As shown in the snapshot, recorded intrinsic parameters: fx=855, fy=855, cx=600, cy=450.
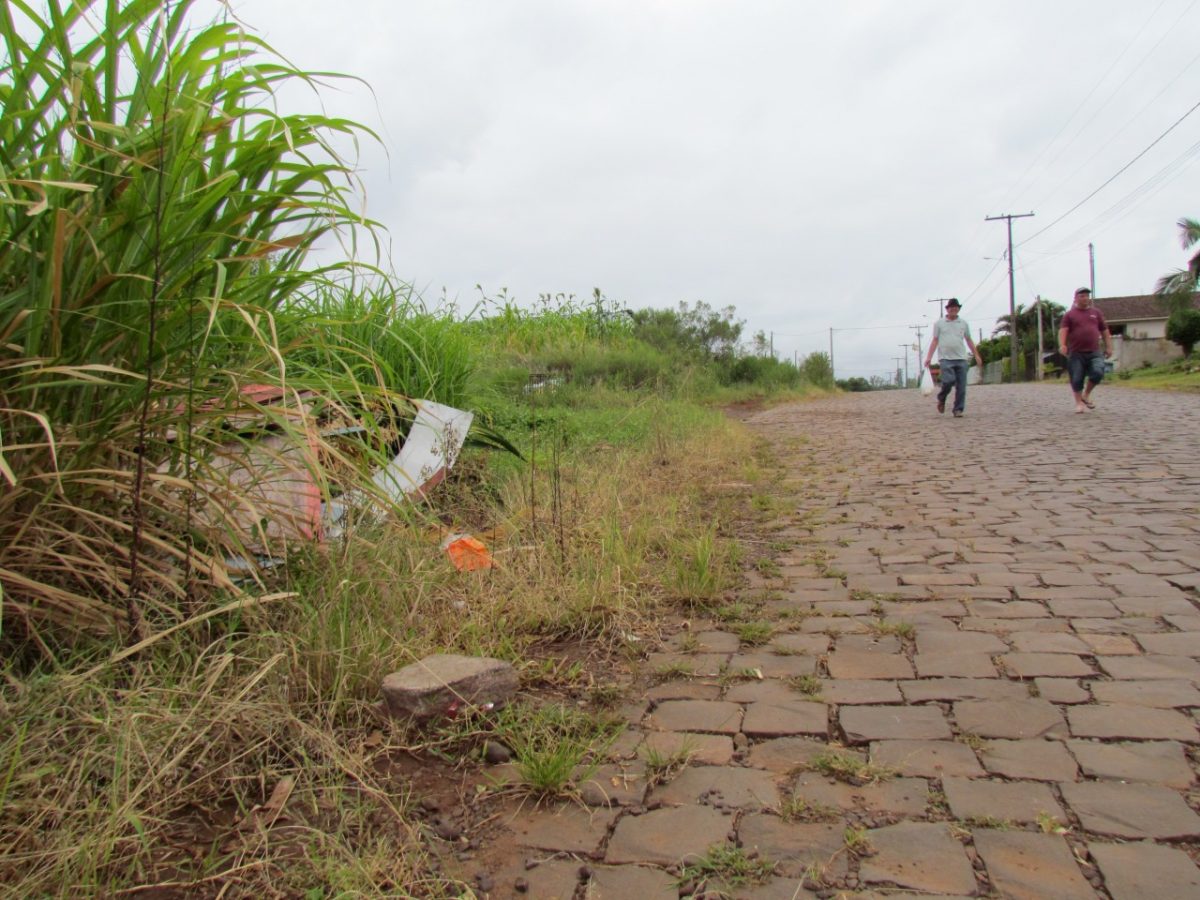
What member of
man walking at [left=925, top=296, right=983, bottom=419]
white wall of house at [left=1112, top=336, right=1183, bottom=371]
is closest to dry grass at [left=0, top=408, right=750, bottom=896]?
man walking at [left=925, top=296, right=983, bottom=419]

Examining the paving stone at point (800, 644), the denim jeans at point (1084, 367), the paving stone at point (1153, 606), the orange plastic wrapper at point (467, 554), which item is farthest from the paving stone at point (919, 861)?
the denim jeans at point (1084, 367)

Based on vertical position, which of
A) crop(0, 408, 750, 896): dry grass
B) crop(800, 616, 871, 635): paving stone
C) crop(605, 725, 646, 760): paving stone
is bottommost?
crop(800, 616, 871, 635): paving stone

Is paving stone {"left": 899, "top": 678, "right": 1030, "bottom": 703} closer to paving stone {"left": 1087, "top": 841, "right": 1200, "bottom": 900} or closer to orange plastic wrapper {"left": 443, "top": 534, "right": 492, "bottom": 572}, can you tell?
paving stone {"left": 1087, "top": 841, "right": 1200, "bottom": 900}

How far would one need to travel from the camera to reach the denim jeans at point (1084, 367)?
1270 centimetres

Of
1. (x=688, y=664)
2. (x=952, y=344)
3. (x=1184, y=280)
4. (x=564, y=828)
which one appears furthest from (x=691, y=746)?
(x=1184, y=280)

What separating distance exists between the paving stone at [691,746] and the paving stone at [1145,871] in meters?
0.95

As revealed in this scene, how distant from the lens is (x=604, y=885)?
1.93 meters

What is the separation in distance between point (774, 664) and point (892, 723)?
618 millimetres

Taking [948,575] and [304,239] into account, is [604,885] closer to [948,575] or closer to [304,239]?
[304,239]

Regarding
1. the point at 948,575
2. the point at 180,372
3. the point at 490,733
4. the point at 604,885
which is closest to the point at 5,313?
the point at 180,372

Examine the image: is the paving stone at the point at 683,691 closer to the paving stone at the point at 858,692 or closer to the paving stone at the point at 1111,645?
the paving stone at the point at 858,692

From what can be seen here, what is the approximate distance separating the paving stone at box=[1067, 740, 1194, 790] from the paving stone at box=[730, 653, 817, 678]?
3.01ft

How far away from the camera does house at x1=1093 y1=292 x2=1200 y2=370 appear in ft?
137

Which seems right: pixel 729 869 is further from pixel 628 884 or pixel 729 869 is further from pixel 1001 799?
pixel 1001 799
